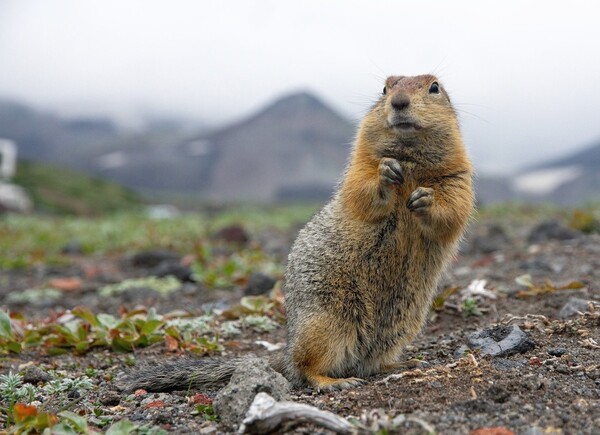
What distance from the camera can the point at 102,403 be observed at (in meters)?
4.73

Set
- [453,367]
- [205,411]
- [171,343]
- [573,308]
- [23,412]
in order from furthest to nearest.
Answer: [171,343] → [573,308] → [453,367] → [205,411] → [23,412]

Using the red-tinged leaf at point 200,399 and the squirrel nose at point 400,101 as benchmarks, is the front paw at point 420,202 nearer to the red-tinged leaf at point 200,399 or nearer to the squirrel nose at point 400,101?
the squirrel nose at point 400,101

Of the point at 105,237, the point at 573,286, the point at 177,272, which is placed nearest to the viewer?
the point at 573,286

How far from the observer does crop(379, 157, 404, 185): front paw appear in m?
4.91

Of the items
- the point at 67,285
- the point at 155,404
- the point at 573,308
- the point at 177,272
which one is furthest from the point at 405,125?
the point at 67,285

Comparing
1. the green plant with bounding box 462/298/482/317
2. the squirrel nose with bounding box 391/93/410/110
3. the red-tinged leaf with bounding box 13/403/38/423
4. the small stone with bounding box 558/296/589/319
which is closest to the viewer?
the red-tinged leaf with bounding box 13/403/38/423

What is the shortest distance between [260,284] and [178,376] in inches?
139

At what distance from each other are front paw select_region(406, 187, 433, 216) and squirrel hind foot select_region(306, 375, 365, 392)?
48.3 inches

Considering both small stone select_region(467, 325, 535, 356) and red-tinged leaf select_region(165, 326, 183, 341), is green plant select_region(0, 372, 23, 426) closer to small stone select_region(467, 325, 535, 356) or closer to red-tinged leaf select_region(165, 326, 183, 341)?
red-tinged leaf select_region(165, 326, 183, 341)

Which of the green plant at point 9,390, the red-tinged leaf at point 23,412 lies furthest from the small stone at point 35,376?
the red-tinged leaf at point 23,412

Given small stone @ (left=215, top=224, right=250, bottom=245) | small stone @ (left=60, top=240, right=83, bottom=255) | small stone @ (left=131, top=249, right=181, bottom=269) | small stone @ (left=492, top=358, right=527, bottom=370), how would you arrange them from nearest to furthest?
small stone @ (left=492, top=358, right=527, bottom=370), small stone @ (left=131, top=249, right=181, bottom=269), small stone @ (left=215, top=224, right=250, bottom=245), small stone @ (left=60, top=240, right=83, bottom=255)

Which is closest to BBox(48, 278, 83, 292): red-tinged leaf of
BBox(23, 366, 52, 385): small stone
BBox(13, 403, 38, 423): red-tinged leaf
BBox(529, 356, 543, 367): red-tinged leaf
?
BBox(23, 366, 52, 385): small stone

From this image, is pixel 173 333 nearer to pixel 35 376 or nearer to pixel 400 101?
pixel 35 376

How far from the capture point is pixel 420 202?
4.87 meters
